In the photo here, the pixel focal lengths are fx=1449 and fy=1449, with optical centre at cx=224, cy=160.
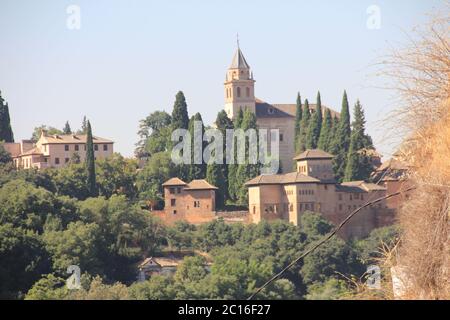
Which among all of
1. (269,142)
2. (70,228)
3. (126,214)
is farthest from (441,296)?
(269,142)

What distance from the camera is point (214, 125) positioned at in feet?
204

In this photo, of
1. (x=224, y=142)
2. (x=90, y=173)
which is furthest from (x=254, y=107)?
(x=90, y=173)

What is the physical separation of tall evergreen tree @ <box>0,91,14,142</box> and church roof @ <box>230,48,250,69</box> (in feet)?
44.0

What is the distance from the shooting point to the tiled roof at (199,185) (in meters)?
55.6

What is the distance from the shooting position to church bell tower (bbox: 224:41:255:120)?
7100 centimetres

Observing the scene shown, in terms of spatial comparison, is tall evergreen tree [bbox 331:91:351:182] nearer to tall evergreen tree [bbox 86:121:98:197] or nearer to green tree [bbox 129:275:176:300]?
tall evergreen tree [bbox 86:121:98:197]

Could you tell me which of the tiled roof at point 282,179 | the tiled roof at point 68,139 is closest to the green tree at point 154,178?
the tiled roof at point 282,179

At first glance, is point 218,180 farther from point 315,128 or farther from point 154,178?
point 315,128

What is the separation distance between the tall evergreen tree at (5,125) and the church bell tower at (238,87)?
38.0 ft

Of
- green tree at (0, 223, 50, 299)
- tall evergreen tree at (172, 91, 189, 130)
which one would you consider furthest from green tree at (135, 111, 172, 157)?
green tree at (0, 223, 50, 299)

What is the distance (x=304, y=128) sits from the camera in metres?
63.6

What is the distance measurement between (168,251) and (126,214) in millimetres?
2587

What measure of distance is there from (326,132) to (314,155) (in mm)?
2225
